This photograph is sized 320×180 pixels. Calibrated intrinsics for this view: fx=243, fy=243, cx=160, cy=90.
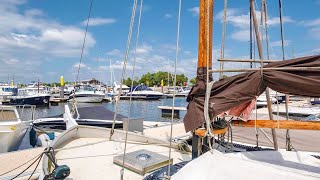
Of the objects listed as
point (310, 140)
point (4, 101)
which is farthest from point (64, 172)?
point (4, 101)

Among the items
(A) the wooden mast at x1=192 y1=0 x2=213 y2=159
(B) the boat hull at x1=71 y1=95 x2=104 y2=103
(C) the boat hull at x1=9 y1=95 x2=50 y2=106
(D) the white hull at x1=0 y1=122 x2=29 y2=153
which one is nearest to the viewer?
(A) the wooden mast at x1=192 y1=0 x2=213 y2=159

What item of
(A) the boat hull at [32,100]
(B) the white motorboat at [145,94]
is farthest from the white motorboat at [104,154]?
(B) the white motorboat at [145,94]

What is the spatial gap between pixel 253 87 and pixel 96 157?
394 centimetres

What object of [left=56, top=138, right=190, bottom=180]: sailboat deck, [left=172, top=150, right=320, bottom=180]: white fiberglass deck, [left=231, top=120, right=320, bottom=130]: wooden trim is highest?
[left=231, top=120, right=320, bottom=130]: wooden trim

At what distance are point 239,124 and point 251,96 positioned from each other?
2.96 ft

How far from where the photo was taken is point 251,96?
12.0 feet

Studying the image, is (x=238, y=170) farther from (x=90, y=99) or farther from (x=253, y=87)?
(x=90, y=99)

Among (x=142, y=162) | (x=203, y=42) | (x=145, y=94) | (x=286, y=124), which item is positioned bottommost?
(x=142, y=162)

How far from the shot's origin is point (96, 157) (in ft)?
18.9

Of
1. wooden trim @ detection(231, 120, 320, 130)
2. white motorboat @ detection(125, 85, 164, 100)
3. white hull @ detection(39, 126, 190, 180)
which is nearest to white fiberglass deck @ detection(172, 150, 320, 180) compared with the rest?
wooden trim @ detection(231, 120, 320, 130)

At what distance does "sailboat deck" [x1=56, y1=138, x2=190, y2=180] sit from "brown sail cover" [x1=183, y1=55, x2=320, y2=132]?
5.90ft

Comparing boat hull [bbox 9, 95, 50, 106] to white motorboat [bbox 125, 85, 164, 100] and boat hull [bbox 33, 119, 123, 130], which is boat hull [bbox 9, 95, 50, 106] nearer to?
white motorboat [bbox 125, 85, 164, 100]

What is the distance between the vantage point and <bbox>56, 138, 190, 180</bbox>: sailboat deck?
15.7ft


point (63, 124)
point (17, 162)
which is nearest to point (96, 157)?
point (17, 162)
